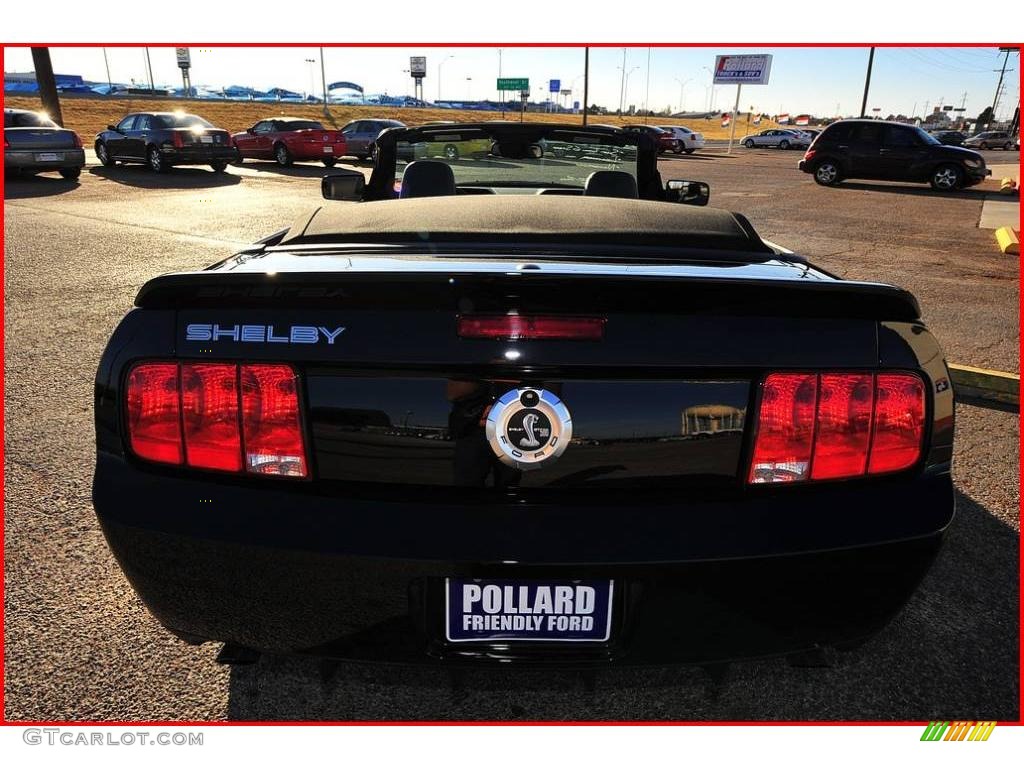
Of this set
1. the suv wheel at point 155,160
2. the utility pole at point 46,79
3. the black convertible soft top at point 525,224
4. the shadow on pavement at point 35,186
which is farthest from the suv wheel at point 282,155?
the black convertible soft top at point 525,224

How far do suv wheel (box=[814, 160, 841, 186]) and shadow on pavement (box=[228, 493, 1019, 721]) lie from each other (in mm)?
20100

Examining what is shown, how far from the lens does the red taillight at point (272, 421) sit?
1559 millimetres

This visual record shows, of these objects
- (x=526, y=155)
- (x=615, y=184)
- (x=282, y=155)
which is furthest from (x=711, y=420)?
(x=282, y=155)

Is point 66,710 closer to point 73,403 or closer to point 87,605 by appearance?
point 87,605

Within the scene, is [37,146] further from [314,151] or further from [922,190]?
[922,190]

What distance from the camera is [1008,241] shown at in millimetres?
10312

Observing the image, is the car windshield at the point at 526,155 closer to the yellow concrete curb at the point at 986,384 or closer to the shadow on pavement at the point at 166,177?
the yellow concrete curb at the point at 986,384

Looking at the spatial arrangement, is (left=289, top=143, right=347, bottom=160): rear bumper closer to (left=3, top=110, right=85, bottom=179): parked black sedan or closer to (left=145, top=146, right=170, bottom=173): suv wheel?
(left=145, top=146, right=170, bottom=173): suv wheel

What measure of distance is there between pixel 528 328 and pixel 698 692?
1245 millimetres

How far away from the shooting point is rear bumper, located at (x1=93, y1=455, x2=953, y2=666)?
1506mm

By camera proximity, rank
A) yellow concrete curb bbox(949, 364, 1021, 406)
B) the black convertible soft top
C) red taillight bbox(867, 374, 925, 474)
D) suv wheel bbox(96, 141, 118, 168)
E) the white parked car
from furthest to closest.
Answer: the white parked car → suv wheel bbox(96, 141, 118, 168) → yellow concrete curb bbox(949, 364, 1021, 406) → the black convertible soft top → red taillight bbox(867, 374, 925, 474)

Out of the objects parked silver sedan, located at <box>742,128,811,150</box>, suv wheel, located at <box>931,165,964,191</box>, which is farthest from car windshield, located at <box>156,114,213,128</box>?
parked silver sedan, located at <box>742,128,811,150</box>

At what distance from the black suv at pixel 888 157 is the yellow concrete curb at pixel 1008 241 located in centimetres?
840

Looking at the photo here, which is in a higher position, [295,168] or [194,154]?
[194,154]
